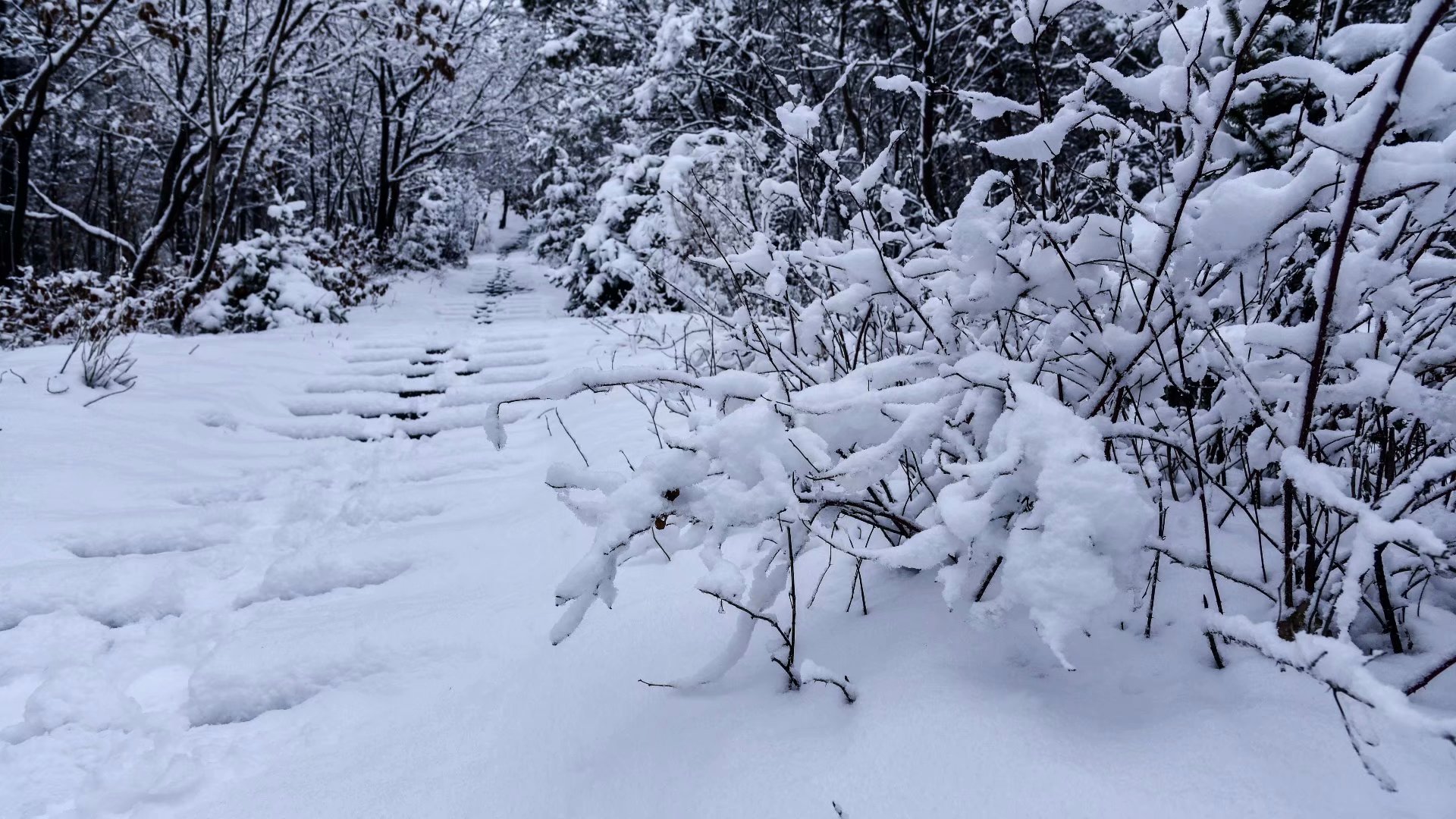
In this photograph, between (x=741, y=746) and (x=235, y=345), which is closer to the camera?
(x=741, y=746)

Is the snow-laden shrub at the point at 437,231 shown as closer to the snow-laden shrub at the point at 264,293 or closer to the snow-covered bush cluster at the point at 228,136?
the snow-covered bush cluster at the point at 228,136

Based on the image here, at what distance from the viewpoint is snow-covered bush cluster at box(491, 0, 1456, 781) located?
81 cm

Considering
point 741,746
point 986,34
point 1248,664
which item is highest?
point 986,34

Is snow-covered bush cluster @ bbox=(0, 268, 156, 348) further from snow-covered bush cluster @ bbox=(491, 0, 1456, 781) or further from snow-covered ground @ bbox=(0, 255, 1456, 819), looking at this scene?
snow-covered bush cluster @ bbox=(491, 0, 1456, 781)

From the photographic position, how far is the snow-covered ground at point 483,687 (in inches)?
35.7

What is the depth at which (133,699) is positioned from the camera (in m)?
1.65

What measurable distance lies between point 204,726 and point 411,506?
4.66 ft

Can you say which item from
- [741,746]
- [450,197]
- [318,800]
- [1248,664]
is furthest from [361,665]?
[450,197]

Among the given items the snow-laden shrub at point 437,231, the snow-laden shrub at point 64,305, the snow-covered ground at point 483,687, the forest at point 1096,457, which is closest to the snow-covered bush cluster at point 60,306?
the snow-laden shrub at point 64,305

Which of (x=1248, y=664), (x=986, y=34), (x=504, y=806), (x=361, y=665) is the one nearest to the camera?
(x=1248, y=664)

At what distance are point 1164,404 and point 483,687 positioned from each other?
1.58 meters

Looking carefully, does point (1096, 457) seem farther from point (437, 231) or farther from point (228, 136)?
point (437, 231)

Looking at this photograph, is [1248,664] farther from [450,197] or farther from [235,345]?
[450,197]

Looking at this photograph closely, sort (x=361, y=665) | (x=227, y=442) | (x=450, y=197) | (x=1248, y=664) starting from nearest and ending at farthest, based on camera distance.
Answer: (x=1248, y=664) → (x=361, y=665) → (x=227, y=442) → (x=450, y=197)
